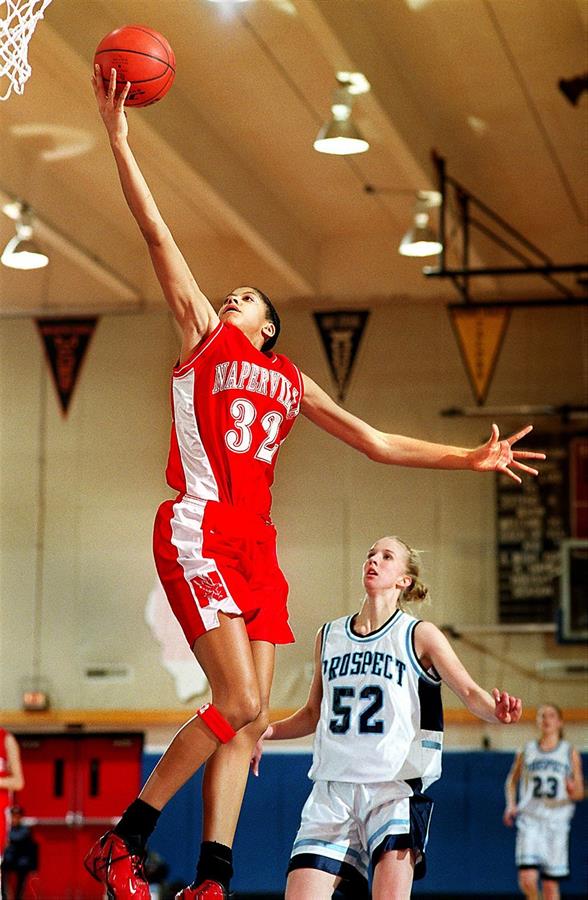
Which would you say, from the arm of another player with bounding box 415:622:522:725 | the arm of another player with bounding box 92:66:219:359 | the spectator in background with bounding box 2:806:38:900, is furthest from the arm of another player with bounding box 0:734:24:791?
the arm of another player with bounding box 92:66:219:359

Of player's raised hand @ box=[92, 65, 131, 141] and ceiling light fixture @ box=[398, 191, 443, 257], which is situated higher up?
ceiling light fixture @ box=[398, 191, 443, 257]

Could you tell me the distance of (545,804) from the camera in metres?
12.7

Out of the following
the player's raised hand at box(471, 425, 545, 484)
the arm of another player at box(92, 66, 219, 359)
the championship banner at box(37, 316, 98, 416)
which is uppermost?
the championship banner at box(37, 316, 98, 416)

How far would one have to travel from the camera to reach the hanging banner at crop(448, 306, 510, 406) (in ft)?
50.2

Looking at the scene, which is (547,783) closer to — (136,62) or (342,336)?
(342,336)

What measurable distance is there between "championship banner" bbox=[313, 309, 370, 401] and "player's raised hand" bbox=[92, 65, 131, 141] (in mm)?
10933

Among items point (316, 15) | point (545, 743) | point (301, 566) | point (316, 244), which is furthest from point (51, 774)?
point (316, 15)

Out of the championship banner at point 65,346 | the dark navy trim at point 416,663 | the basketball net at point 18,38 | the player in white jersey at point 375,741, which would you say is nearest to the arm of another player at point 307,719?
the player in white jersey at point 375,741

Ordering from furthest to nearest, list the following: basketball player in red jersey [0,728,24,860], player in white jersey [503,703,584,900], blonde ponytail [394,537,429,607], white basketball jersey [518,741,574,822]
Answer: white basketball jersey [518,741,574,822]
player in white jersey [503,703,584,900]
basketball player in red jersey [0,728,24,860]
blonde ponytail [394,537,429,607]

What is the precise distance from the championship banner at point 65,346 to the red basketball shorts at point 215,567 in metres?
11.5

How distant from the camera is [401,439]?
217 inches

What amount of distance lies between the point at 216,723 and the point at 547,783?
28.9 feet

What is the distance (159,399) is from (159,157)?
419 cm

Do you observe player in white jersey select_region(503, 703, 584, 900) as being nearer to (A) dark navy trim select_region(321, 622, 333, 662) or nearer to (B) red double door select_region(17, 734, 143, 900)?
(B) red double door select_region(17, 734, 143, 900)
